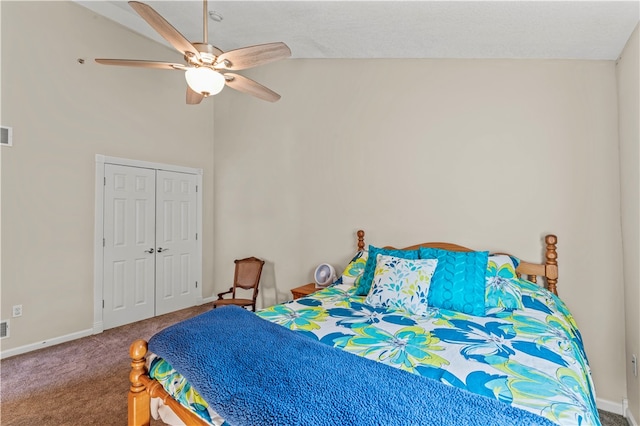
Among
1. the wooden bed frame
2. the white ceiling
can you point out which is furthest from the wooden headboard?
the wooden bed frame

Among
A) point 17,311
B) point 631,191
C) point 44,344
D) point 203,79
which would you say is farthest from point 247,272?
point 631,191

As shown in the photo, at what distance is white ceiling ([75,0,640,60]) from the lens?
7.06ft

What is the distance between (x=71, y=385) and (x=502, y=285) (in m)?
3.29

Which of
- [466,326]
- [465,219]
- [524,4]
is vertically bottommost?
[466,326]

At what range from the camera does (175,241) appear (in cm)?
435

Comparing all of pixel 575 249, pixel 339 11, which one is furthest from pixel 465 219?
pixel 339 11

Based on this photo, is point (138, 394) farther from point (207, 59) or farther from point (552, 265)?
point (552, 265)

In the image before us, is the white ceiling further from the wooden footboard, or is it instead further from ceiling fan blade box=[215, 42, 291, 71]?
the wooden footboard

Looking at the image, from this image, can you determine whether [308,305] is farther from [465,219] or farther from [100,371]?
[100,371]

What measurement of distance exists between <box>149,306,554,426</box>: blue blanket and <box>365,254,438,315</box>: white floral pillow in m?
0.85

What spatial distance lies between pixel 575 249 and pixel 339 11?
8.63 ft

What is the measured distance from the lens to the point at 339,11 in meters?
2.51

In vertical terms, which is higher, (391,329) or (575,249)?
(575,249)

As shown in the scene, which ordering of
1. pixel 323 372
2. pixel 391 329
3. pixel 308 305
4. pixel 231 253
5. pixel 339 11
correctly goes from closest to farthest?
pixel 323 372 < pixel 391 329 < pixel 308 305 < pixel 339 11 < pixel 231 253
